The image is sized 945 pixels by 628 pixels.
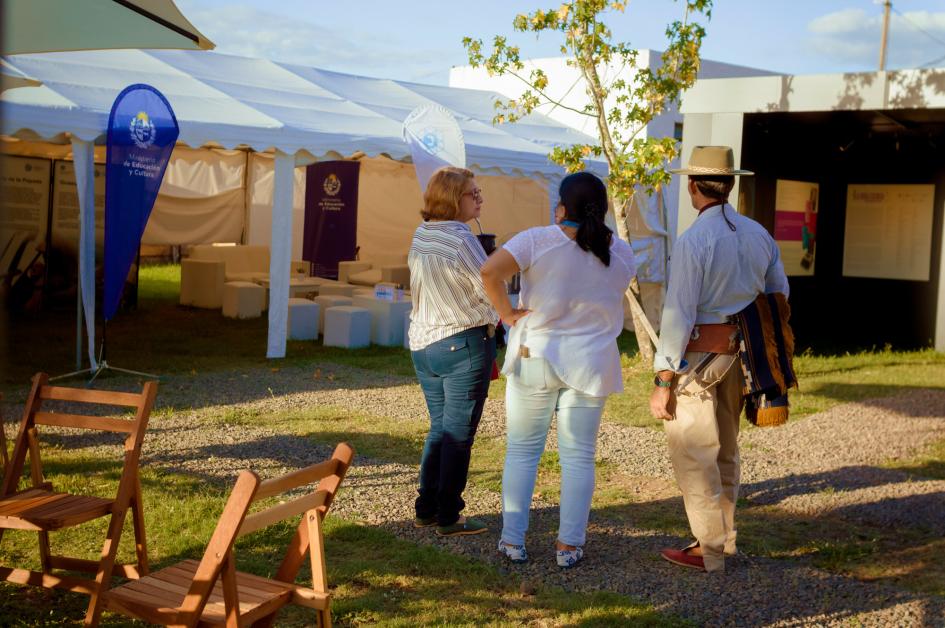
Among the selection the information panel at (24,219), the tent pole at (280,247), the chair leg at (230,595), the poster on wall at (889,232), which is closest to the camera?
the chair leg at (230,595)

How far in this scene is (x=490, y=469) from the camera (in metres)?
6.48

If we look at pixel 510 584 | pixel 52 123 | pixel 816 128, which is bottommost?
pixel 510 584

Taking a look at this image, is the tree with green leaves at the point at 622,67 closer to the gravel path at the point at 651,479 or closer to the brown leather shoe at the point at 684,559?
the gravel path at the point at 651,479

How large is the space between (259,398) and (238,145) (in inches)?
122

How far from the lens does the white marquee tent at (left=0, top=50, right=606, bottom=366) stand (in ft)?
30.1

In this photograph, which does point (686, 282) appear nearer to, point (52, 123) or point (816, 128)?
point (52, 123)

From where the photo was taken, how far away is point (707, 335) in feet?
14.6

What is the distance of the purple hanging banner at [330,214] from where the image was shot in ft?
53.3

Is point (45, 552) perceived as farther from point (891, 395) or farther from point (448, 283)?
point (891, 395)

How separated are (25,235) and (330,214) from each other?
15.7ft

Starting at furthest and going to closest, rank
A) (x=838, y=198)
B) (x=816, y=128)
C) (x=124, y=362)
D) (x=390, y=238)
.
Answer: (x=390, y=238) < (x=838, y=198) < (x=816, y=128) < (x=124, y=362)

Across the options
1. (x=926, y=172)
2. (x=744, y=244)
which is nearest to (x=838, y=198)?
(x=926, y=172)

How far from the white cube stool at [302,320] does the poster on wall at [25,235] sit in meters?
3.73

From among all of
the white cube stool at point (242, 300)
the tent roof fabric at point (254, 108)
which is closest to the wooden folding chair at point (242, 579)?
the tent roof fabric at point (254, 108)
